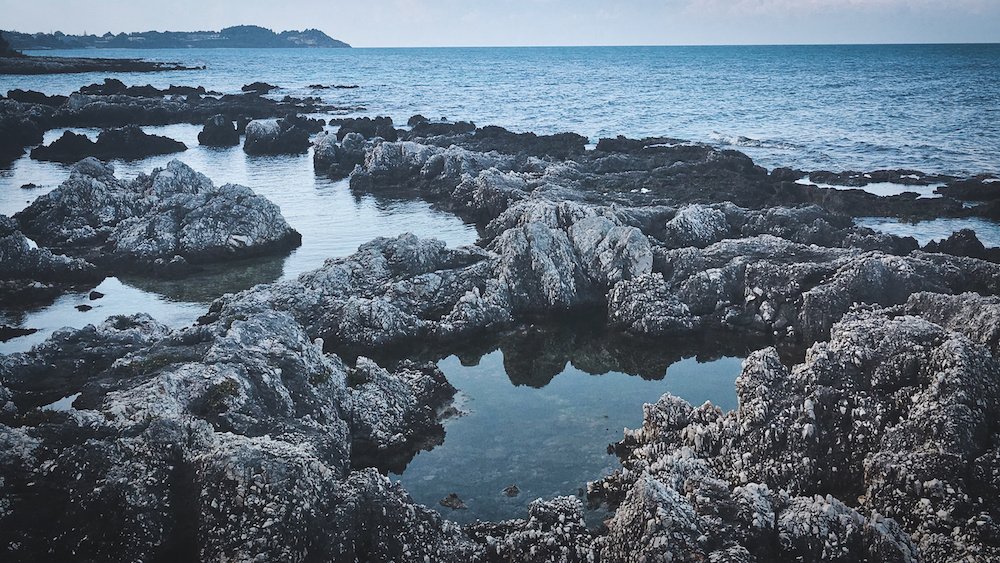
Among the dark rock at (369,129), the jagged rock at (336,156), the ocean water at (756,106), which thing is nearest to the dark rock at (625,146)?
the ocean water at (756,106)

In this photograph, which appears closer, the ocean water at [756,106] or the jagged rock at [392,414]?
the jagged rock at [392,414]

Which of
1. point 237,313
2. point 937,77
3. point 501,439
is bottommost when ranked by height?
point 501,439

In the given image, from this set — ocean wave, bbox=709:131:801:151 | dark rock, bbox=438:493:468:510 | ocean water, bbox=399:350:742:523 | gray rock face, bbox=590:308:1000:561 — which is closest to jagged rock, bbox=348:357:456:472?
ocean water, bbox=399:350:742:523

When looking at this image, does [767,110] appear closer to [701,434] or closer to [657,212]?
[657,212]

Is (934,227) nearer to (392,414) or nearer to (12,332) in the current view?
(392,414)

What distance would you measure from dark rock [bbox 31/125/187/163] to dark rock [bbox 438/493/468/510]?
4337cm

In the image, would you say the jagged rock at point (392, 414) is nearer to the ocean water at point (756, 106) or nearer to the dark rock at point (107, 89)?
the ocean water at point (756, 106)

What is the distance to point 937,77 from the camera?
121 m

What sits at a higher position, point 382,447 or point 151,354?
point 151,354

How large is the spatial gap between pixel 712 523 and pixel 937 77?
140m

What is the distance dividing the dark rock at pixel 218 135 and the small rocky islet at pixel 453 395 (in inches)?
1099

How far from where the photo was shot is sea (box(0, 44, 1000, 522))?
1338 cm

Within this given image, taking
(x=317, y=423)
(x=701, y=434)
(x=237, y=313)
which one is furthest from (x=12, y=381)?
(x=701, y=434)

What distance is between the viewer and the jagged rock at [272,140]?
51.8 meters
